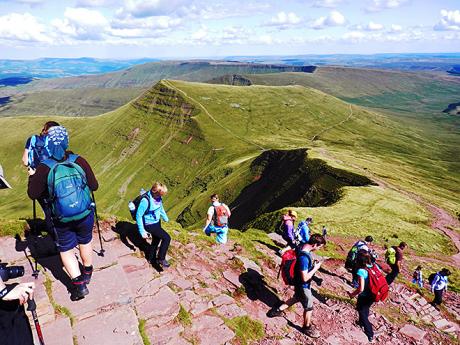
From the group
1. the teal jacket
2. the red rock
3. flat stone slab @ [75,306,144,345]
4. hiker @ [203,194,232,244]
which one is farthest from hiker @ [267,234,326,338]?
hiker @ [203,194,232,244]

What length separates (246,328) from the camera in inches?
445

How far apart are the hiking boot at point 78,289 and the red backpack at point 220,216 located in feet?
32.7

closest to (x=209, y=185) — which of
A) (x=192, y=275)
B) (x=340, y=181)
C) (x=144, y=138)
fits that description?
(x=340, y=181)

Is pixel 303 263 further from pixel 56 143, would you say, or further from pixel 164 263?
pixel 56 143

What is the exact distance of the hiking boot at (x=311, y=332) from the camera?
1223 cm

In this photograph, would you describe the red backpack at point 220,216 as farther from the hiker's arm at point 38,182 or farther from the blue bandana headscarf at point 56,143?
the hiker's arm at point 38,182

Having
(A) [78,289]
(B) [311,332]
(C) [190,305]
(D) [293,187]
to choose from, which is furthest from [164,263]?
(D) [293,187]

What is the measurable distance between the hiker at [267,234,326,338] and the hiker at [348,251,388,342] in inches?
77.1

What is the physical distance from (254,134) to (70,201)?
18390 centimetres

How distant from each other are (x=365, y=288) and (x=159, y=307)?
7890 mm

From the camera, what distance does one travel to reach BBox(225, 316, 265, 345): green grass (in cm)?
1088

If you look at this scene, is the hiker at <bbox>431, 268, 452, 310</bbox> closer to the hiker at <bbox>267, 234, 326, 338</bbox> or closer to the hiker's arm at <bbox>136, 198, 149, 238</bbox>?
the hiker at <bbox>267, 234, 326, 338</bbox>

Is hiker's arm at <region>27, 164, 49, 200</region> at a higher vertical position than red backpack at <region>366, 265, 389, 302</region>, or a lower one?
higher

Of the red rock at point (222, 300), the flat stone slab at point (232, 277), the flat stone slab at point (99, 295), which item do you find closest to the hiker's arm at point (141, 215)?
the flat stone slab at point (99, 295)
